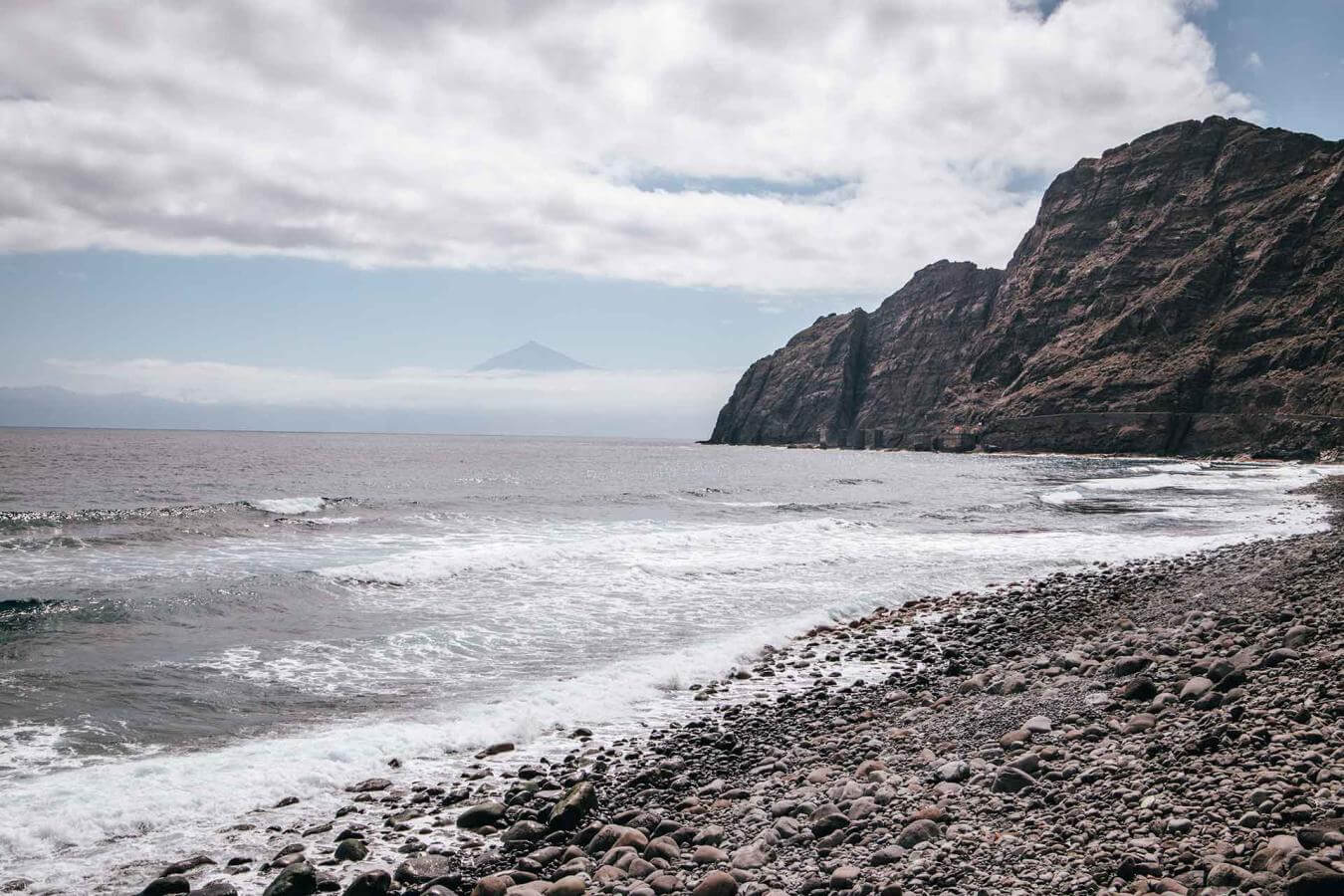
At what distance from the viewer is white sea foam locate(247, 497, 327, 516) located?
40719 mm

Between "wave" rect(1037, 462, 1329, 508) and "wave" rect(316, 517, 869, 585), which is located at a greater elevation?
"wave" rect(1037, 462, 1329, 508)

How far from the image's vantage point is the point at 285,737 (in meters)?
10.2

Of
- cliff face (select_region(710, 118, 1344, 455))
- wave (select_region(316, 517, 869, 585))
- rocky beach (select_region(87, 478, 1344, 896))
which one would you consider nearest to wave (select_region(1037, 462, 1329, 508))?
wave (select_region(316, 517, 869, 585))

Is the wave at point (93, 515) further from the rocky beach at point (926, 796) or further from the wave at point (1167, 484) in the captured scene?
the wave at point (1167, 484)

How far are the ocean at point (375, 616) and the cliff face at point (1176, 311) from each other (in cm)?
8044

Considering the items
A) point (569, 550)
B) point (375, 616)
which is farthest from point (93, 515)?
point (375, 616)

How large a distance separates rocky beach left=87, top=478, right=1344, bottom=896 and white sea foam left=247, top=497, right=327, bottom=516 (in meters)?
35.7

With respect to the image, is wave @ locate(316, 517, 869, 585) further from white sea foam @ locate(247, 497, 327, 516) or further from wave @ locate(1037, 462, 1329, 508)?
wave @ locate(1037, 462, 1329, 508)

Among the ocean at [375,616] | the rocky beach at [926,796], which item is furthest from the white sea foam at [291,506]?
the rocky beach at [926,796]

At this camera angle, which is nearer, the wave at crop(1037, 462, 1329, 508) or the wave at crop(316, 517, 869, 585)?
the wave at crop(316, 517, 869, 585)

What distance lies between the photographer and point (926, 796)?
274 inches

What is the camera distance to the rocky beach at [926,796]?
5.35 m

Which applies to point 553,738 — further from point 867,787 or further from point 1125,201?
point 1125,201

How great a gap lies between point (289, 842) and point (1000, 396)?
166 meters
